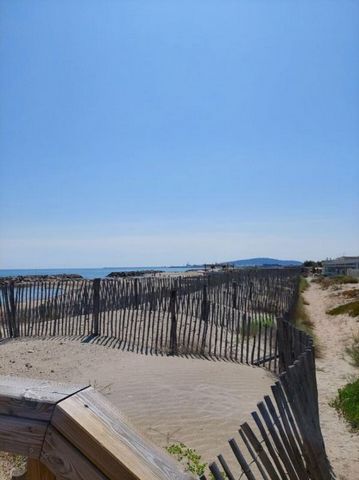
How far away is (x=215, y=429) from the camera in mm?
5844

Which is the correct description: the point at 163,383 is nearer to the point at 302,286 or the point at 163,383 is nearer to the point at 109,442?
the point at 109,442

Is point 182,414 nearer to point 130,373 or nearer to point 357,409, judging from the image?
point 130,373

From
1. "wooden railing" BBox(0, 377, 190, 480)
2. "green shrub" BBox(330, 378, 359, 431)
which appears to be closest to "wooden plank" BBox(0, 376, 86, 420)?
"wooden railing" BBox(0, 377, 190, 480)

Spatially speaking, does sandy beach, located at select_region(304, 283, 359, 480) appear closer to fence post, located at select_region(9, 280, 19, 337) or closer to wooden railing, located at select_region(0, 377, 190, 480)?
wooden railing, located at select_region(0, 377, 190, 480)

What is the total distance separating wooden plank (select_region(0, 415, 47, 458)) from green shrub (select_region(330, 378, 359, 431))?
6672 millimetres

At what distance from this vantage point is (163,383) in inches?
305

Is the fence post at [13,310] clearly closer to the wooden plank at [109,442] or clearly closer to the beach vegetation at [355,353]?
the beach vegetation at [355,353]

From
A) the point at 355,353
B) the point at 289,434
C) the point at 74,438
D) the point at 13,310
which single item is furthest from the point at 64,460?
the point at 13,310

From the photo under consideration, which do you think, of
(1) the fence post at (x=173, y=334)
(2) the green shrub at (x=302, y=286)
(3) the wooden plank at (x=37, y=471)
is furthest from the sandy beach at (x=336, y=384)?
(2) the green shrub at (x=302, y=286)

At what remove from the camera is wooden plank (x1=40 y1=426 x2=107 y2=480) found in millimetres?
1014

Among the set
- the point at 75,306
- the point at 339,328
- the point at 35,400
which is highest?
the point at 35,400

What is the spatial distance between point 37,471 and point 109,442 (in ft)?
0.90

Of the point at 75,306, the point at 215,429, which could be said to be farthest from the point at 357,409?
the point at 75,306

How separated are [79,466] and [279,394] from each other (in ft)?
9.24
